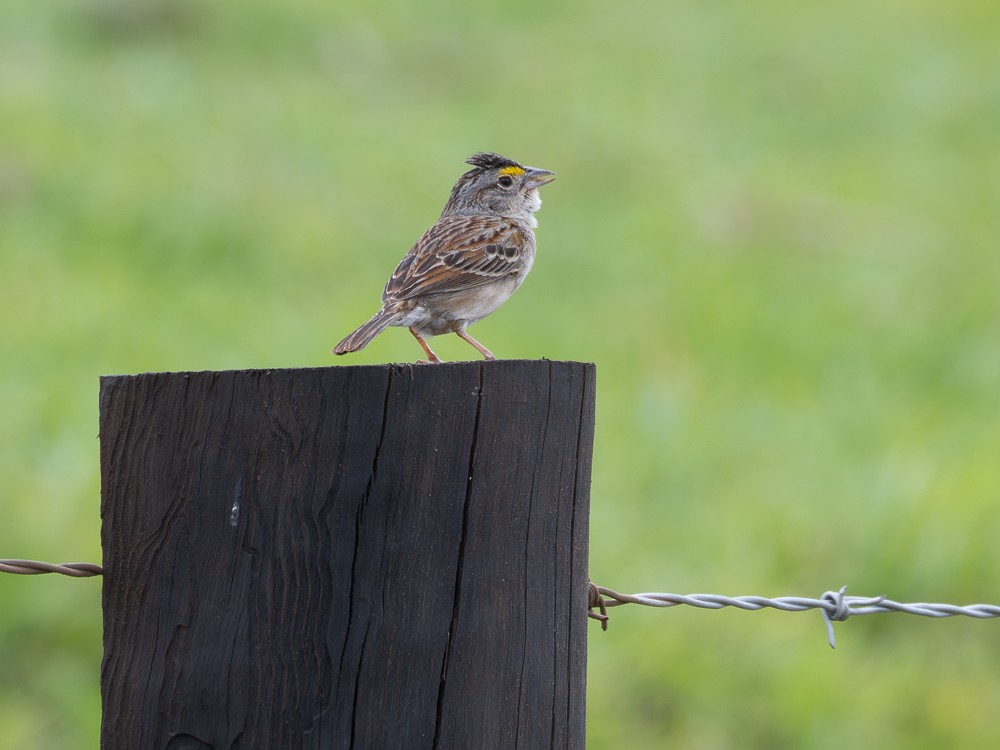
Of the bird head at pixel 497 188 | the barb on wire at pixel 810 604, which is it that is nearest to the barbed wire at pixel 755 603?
the barb on wire at pixel 810 604

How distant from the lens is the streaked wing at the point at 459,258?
526 cm

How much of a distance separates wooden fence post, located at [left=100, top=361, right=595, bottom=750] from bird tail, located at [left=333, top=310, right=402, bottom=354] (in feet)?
4.25

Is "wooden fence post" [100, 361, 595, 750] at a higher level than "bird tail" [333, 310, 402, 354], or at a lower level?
lower

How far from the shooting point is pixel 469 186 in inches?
245

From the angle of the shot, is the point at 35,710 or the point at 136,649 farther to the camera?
the point at 35,710

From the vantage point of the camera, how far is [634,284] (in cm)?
1259

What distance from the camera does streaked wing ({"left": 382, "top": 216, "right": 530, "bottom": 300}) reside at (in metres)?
5.26

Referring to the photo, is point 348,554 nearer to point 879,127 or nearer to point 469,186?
point 469,186

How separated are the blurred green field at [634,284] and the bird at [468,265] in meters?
2.03

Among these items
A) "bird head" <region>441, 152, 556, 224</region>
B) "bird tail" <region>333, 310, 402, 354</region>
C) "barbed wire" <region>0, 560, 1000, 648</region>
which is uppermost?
"bird head" <region>441, 152, 556, 224</region>

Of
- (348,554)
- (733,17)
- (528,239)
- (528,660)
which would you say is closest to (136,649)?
(348,554)

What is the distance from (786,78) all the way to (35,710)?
1785cm

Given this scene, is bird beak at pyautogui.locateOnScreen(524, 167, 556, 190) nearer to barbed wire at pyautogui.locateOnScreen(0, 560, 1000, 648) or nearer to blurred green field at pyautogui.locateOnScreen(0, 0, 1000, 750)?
blurred green field at pyautogui.locateOnScreen(0, 0, 1000, 750)

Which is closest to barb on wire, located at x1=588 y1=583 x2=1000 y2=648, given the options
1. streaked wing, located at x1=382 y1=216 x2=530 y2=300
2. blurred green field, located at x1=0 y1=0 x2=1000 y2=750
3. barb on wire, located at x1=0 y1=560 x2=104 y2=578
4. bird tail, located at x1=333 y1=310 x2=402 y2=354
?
bird tail, located at x1=333 y1=310 x2=402 y2=354
